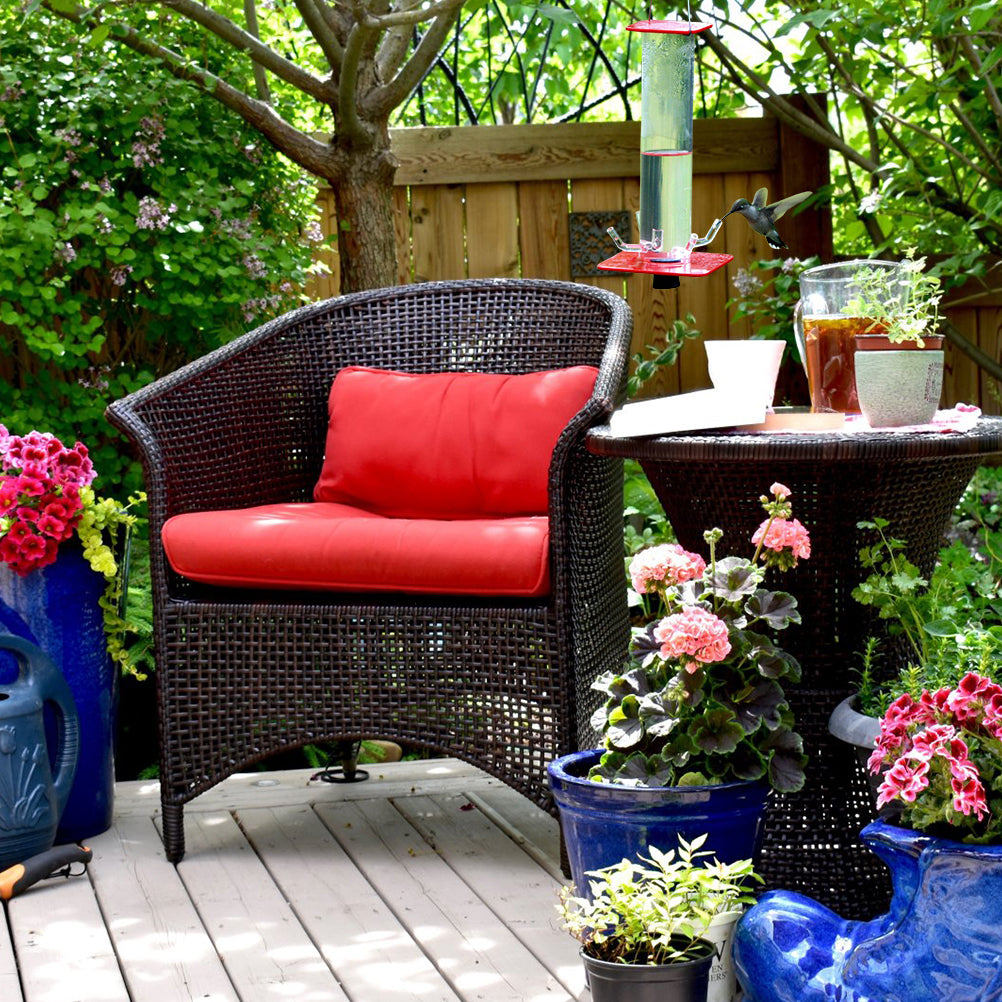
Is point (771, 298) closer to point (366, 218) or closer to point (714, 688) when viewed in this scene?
point (366, 218)

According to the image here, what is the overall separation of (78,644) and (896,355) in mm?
1464

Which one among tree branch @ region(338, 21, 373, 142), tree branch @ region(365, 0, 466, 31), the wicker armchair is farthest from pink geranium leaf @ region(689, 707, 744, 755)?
tree branch @ region(338, 21, 373, 142)

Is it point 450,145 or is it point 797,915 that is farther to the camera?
point 450,145

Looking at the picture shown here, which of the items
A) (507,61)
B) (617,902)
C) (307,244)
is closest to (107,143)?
(307,244)

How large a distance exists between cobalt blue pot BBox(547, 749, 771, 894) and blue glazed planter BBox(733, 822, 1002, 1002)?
0.10 metres

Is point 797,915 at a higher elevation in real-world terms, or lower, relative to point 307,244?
lower

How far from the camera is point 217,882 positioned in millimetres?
2293

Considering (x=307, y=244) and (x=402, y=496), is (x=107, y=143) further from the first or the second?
(x=402, y=496)

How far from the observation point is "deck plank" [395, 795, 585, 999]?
196cm

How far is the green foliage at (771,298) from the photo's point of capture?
374cm

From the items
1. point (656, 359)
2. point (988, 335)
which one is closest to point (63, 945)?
point (656, 359)

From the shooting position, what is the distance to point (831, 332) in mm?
2006

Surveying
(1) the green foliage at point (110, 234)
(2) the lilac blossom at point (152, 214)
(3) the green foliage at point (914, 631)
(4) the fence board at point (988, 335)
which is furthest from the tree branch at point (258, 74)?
(3) the green foliage at point (914, 631)

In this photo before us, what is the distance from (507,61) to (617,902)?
3188mm
